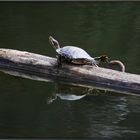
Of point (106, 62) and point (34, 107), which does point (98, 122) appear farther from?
point (106, 62)

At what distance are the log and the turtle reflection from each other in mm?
73

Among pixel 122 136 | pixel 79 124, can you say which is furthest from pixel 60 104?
pixel 122 136

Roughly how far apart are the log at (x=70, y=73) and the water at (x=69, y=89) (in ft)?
0.31

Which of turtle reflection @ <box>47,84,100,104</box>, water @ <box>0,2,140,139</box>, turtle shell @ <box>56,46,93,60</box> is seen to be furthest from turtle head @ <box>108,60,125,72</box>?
turtle reflection @ <box>47,84,100,104</box>

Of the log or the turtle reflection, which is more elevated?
the log

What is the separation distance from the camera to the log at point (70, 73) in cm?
586

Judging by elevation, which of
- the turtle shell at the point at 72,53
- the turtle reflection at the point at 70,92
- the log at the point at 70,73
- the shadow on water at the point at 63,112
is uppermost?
the turtle shell at the point at 72,53

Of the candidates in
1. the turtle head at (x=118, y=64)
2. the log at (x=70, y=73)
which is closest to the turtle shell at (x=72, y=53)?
the log at (x=70, y=73)

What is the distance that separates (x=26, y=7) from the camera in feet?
36.9

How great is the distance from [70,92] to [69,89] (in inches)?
3.6

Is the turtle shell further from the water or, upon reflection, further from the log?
the water

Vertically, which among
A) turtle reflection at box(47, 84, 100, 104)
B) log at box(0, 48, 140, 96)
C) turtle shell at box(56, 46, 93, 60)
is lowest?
turtle reflection at box(47, 84, 100, 104)

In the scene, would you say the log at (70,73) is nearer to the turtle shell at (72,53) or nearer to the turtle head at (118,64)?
the turtle shell at (72,53)

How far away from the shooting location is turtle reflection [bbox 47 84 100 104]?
225 inches
